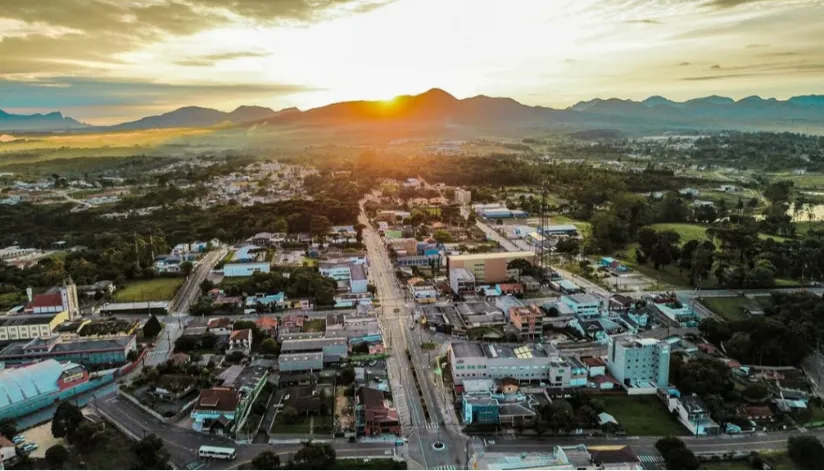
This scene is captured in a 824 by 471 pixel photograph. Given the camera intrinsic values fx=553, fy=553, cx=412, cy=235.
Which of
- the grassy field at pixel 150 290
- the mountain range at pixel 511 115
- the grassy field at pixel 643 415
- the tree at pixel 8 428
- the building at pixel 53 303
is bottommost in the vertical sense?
the grassy field at pixel 643 415

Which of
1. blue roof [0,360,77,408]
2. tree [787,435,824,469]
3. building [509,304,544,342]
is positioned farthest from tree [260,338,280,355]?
tree [787,435,824,469]

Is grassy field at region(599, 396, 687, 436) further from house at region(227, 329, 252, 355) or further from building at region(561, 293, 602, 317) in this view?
house at region(227, 329, 252, 355)

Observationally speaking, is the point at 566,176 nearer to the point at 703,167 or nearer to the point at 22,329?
the point at 703,167

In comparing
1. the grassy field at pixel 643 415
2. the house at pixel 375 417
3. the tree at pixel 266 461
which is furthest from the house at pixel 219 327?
the grassy field at pixel 643 415

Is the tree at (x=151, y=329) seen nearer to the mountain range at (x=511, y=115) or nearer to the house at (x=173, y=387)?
the house at (x=173, y=387)

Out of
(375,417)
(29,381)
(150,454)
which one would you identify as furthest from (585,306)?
(29,381)

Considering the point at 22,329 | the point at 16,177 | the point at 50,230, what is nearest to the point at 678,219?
the point at 22,329
